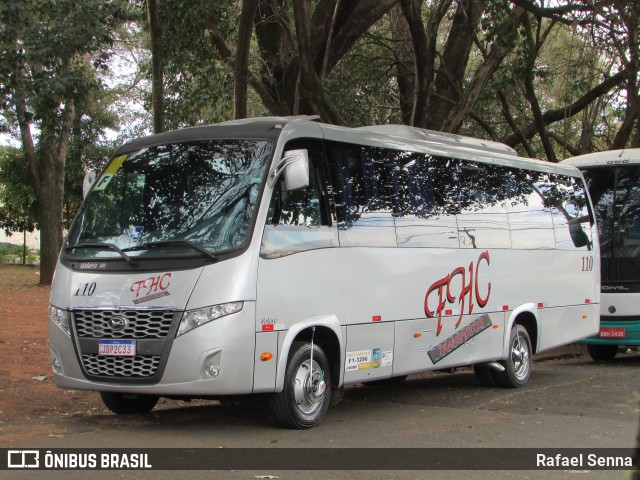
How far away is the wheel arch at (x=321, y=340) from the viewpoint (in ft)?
26.6

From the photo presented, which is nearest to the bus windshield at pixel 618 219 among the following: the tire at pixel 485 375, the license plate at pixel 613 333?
the license plate at pixel 613 333

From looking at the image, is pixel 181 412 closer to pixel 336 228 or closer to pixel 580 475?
pixel 336 228

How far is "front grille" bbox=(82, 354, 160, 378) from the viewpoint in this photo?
25.8ft

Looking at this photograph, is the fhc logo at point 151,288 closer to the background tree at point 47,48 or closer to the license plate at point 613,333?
the background tree at point 47,48

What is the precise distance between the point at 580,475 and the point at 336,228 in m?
3.43

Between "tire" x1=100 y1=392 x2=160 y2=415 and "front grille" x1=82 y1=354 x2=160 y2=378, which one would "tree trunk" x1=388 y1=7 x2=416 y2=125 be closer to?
"tire" x1=100 y1=392 x2=160 y2=415

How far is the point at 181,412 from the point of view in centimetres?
952

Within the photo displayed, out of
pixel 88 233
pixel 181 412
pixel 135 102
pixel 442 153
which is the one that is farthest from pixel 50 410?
pixel 135 102

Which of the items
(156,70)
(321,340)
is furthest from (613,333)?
(156,70)

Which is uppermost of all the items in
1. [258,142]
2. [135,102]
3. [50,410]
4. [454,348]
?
[135,102]

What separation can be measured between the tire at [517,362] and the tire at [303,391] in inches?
157

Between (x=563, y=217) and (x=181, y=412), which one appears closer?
(x=181, y=412)

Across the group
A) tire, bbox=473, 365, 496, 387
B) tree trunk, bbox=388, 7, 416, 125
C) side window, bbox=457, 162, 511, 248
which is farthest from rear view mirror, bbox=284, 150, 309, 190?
tree trunk, bbox=388, 7, 416, 125

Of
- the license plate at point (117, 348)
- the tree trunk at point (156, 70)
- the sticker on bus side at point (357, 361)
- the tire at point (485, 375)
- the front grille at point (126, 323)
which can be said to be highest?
the tree trunk at point (156, 70)
